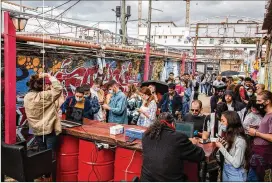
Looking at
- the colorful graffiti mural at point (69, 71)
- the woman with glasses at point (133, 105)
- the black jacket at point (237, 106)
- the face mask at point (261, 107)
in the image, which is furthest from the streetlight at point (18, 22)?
the black jacket at point (237, 106)

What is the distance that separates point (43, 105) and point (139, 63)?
8789mm

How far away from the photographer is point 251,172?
13.6 feet

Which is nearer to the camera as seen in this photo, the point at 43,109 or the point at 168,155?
the point at 168,155

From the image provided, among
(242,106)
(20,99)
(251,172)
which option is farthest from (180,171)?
(20,99)

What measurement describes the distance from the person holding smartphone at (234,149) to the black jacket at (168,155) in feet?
1.82

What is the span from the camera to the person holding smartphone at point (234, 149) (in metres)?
3.57

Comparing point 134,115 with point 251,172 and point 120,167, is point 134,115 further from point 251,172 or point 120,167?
point 251,172

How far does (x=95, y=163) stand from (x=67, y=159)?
24.3 inches

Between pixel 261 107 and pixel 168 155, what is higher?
pixel 261 107

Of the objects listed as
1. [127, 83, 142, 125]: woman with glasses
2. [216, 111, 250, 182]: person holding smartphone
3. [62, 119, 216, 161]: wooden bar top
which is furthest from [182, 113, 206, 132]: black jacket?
[127, 83, 142, 125]: woman with glasses

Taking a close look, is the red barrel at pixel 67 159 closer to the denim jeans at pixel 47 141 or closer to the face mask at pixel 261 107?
the denim jeans at pixel 47 141

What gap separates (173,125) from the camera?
3.97 m

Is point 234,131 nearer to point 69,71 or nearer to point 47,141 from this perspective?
point 47,141

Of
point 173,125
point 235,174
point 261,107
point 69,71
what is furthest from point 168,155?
point 69,71
